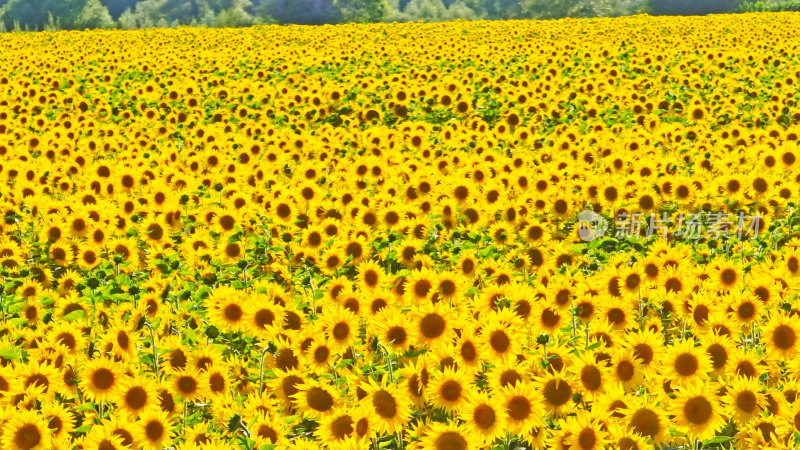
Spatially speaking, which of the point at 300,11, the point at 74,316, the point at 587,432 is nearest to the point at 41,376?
the point at 74,316

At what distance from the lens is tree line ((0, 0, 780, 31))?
53000mm

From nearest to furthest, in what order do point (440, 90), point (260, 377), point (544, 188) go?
1. point (260, 377)
2. point (544, 188)
3. point (440, 90)

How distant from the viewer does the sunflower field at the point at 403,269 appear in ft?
12.4

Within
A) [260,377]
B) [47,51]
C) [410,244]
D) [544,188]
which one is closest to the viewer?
[260,377]

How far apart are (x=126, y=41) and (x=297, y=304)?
26452mm

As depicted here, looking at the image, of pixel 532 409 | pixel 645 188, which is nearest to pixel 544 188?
pixel 645 188

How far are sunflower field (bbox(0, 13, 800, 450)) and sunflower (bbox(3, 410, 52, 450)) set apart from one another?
0.01m

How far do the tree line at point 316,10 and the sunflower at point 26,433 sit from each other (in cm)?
4622


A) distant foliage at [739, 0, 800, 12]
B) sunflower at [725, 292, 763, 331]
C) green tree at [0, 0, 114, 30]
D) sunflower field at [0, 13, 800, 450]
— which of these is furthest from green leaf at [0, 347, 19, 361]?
green tree at [0, 0, 114, 30]

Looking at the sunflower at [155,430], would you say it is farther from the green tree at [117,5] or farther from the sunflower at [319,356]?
the green tree at [117,5]

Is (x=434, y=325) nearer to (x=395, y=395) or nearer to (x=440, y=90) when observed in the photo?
(x=395, y=395)

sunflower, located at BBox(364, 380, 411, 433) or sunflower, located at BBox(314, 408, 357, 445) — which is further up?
sunflower, located at BBox(364, 380, 411, 433)

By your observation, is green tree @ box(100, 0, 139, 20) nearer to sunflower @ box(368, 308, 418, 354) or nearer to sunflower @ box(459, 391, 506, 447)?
sunflower @ box(368, 308, 418, 354)

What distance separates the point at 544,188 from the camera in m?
8.52
